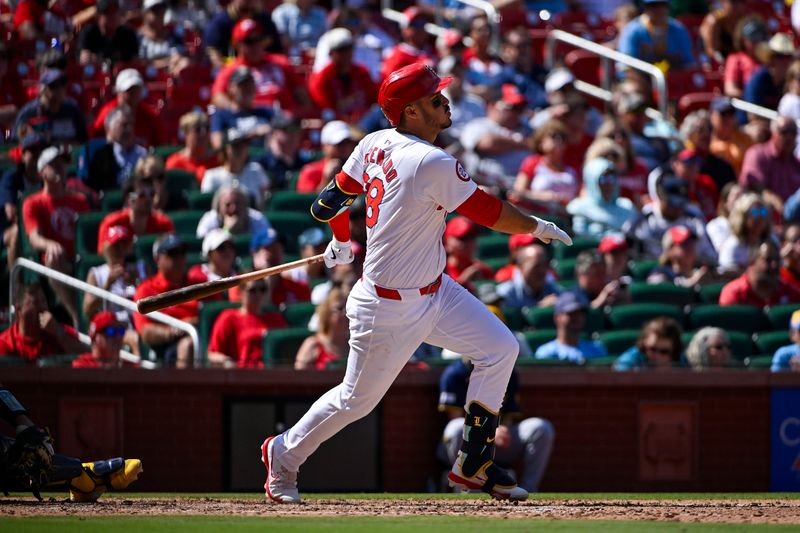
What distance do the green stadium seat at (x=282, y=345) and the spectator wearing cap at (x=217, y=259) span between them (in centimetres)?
70

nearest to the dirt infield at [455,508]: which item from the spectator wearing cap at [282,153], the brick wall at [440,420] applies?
the brick wall at [440,420]

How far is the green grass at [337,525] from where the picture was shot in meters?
5.84

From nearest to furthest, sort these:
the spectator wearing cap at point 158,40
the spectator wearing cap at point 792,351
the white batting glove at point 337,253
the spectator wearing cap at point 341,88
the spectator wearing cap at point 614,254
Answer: the white batting glove at point 337,253 → the spectator wearing cap at point 792,351 → the spectator wearing cap at point 614,254 → the spectator wearing cap at point 341,88 → the spectator wearing cap at point 158,40

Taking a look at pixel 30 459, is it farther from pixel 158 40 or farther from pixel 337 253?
pixel 158 40

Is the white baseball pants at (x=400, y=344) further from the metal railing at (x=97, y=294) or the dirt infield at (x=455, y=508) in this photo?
the metal railing at (x=97, y=294)

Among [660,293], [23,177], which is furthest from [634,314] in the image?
[23,177]

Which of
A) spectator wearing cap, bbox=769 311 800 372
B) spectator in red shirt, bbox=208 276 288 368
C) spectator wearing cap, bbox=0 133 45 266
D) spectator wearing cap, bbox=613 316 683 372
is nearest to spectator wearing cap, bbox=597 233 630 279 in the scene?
spectator wearing cap, bbox=613 316 683 372

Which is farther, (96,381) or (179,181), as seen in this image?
(179,181)

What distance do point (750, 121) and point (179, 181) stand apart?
574cm

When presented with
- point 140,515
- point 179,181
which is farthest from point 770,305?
point 140,515

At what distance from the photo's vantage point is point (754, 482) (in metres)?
9.67

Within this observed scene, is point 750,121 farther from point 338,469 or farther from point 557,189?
point 338,469

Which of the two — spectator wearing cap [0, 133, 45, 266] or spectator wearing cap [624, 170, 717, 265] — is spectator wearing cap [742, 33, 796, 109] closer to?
spectator wearing cap [624, 170, 717, 265]

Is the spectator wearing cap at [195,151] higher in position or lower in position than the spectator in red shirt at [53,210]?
higher
